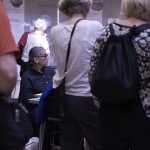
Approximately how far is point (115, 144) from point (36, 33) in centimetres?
498

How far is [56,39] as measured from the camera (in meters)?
3.65

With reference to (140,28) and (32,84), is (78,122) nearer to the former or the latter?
(140,28)

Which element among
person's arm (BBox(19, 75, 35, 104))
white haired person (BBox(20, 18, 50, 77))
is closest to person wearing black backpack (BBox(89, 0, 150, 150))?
person's arm (BBox(19, 75, 35, 104))

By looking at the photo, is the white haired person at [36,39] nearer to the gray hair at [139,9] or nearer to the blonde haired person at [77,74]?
the blonde haired person at [77,74]

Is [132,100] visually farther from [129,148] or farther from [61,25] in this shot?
[61,25]

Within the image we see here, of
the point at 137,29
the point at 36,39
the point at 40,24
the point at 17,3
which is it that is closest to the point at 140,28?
the point at 137,29

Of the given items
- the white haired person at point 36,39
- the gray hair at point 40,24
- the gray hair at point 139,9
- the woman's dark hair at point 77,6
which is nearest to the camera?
the gray hair at point 139,9

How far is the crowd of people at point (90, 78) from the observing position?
2.85 meters

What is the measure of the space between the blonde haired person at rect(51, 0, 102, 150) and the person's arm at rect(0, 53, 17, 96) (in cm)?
125

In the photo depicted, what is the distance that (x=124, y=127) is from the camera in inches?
114

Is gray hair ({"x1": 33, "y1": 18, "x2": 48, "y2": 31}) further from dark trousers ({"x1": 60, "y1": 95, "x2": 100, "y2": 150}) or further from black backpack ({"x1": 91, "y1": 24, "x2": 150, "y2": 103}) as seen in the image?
black backpack ({"x1": 91, "y1": 24, "x2": 150, "y2": 103})

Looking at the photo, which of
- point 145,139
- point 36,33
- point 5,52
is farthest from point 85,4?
point 36,33

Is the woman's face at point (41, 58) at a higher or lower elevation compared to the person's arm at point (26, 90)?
higher

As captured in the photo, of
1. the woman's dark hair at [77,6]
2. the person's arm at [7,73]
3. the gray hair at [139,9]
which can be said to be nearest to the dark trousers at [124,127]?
the gray hair at [139,9]
